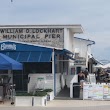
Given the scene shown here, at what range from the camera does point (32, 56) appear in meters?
23.9

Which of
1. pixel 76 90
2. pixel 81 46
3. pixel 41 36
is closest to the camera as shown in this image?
pixel 76 90

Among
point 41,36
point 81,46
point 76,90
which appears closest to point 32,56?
point 41,36

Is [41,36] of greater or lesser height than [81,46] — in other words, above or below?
below

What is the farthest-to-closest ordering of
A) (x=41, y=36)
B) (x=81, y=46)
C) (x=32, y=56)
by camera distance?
(x=81, y=46) < (x=41, y=36) < (x=32, y=56)

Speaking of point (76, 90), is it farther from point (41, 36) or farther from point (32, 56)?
point (41, 36)

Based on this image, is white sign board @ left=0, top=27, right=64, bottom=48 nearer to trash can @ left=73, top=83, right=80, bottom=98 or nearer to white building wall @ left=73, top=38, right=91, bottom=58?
trash can @ left=73, top=83, right=80, bottom=98

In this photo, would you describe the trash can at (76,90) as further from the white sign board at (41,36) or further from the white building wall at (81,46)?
the white building wall at (81,46)

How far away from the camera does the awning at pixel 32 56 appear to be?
23516 millimetres

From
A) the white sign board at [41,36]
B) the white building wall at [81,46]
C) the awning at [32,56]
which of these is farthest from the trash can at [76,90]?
the white building wall at [81,46]

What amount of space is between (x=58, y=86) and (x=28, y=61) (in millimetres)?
3603

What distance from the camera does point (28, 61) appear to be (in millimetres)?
23500

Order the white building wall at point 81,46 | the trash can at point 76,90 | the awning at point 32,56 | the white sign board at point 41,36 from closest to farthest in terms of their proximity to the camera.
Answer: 1. the trash can at point 76,90
2. the awning at point 32,56
3. the white sign board at point 41,36
4. the white building wall at point 81,46

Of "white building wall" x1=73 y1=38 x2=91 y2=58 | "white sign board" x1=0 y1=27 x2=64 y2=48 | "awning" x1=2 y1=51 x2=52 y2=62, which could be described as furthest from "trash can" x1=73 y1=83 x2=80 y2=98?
"white building wall" x1=73 y1=38 x2=91 y2=58

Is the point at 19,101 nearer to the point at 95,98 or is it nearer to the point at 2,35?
the point at 95,98
